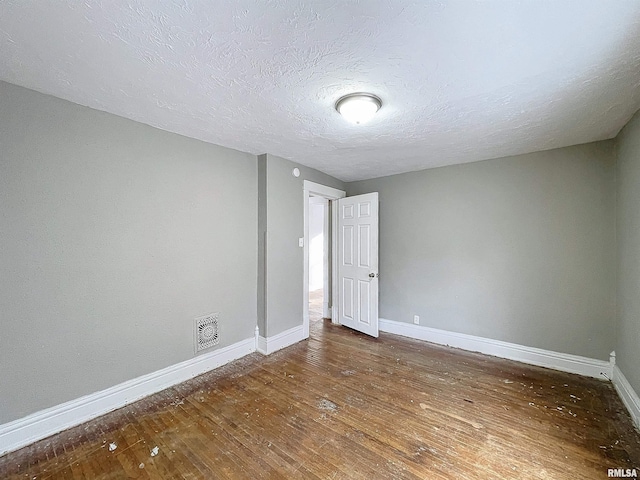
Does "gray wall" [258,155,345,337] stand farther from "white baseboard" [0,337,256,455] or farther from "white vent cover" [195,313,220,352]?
"white baseboard" [0,337,256,455]

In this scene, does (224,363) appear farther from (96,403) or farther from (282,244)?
(282,244)

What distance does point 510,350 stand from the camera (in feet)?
10.7

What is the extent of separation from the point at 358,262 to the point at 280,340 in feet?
5.20

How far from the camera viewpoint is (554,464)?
67.8 inches

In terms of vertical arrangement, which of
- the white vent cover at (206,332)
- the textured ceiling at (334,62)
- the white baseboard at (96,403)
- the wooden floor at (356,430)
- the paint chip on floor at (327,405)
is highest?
the textured ceiling at (334,62)

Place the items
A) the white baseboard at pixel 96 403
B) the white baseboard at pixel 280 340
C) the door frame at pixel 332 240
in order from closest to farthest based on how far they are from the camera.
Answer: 1. the white baseboard at pixel 96 403
2. the white baseboard at pixel 280 340
3. the door frame at pixel 332 240

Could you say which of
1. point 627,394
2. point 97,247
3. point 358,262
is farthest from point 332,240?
point 627,394

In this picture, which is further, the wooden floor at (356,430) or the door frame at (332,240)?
the door frame at (332,240)

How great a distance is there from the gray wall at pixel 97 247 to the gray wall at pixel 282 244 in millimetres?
492

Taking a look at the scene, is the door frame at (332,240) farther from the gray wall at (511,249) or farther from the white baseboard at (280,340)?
the gray wall at (511,249)

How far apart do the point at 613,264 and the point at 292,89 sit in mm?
3459

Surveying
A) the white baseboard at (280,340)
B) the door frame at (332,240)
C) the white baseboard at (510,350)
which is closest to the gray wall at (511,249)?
the white baseboard at (510,350)

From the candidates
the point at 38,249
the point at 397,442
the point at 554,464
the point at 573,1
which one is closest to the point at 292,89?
the point at 573,1

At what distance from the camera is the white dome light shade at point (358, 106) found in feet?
6.40
